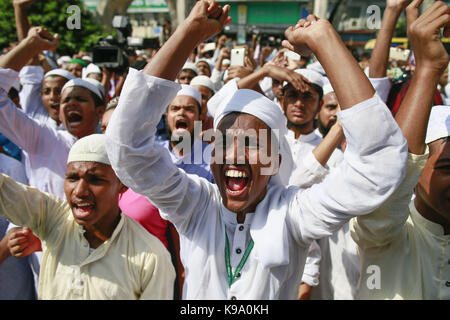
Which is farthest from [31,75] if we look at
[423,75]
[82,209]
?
Answer: [423,75]

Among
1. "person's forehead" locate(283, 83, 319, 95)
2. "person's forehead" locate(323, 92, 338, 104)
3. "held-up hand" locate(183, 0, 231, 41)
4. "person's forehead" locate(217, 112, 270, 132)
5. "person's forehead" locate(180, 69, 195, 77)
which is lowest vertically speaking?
"person's forehead" locate(217, 112, 270, 132)

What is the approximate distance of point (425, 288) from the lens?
1.53 m

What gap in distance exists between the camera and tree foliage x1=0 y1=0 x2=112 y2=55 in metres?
13.5

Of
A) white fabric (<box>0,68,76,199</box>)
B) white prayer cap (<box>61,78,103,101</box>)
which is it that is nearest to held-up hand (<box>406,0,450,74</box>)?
white fabric (<box>0,68,76,199</box>)

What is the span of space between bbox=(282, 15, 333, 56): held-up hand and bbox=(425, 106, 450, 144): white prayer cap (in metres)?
0.64

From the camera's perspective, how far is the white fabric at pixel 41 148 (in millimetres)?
2494

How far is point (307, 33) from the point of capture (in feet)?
4.17

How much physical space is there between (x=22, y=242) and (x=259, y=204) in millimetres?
1323

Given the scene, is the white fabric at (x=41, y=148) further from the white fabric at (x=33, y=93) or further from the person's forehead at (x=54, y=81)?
the white fabric at (x=33, y=93)

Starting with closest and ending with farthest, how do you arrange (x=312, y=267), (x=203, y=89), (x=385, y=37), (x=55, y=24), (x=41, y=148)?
1. (x=385, y=37)
2. (x=312, y=267)
3. (x=41, y=148)
4. (x=203, y=89)
5. (x=55, y=24)

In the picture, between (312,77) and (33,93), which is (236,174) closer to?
(312,77)

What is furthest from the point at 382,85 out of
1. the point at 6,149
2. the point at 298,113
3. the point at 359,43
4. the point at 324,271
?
the point at 359,43

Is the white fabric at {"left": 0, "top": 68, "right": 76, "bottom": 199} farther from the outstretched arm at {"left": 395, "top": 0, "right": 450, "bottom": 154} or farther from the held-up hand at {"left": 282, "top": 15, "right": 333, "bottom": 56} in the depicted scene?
the outstretched arm at {"left": 395, "top": 0, "right": 450, "bottom": 154}

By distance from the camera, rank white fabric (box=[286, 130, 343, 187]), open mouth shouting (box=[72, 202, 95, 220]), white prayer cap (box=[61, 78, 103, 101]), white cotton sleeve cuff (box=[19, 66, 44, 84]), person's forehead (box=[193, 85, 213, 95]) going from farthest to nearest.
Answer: person's forehead (box=[193, 85, 213, 95]) < white cotton sleeve cuff (box=[19, 66, 44, 84]) < white prayer cap (box=[61, 78, 103, 101]) < white fabric (box=[286, 130, 343, 187]) < open mouth shouting (box=[72, 202, 95, 220])
